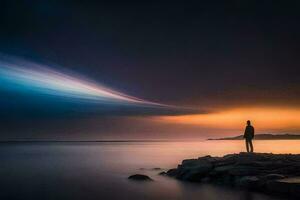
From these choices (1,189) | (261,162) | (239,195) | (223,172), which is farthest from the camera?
(1,189)

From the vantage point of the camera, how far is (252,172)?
31.2 meters

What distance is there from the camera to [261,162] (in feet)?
106

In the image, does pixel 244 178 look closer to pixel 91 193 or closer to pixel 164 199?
pixel 164 199

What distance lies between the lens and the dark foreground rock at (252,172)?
27.0 meters

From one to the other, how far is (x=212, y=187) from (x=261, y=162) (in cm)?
479

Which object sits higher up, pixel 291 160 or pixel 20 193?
pixel 291 160

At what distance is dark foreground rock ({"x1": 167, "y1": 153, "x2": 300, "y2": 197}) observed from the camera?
27.0 metres

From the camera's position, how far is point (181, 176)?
40750 millimetres

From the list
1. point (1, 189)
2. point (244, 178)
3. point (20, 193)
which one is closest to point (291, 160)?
point (244, 178)

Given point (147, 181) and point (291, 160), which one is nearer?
point (291, 160)

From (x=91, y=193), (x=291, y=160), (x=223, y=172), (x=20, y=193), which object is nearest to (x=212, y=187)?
(x=223, y=172)

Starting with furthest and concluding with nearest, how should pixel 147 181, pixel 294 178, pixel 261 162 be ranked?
pixel 147 181, pixel 261 162, pixel 294 178

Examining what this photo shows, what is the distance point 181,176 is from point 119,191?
8167 mm

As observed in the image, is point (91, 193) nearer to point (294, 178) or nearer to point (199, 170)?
point (199, 170)
